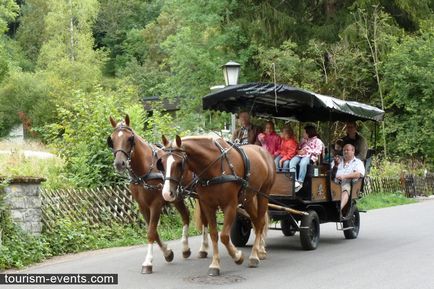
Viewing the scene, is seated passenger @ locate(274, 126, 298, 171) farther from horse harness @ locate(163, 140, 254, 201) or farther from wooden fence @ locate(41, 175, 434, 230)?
wooden fence @ locate(41, 175, 434, 230)

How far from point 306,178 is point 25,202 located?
16.1ft

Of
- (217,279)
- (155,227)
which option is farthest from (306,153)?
(217,279)

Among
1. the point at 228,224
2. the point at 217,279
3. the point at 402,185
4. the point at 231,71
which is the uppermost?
the point at 231,71

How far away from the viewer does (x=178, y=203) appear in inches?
438

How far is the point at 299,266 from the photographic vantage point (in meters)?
10.0

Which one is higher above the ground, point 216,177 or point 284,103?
point 284,103

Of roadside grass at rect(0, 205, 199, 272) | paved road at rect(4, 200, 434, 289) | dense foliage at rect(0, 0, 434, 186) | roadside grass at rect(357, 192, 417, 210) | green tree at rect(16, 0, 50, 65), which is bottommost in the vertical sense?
roadside grass at rect(357, 192, 417, 210)

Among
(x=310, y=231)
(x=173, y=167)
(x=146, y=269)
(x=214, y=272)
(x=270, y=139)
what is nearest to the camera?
(x=173, y=167)

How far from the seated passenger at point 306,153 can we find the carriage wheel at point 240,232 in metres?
1.26

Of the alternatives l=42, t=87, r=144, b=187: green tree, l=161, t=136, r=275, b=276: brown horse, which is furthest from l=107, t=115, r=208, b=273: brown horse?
l=42, t=87, r=144, b=187: green tree

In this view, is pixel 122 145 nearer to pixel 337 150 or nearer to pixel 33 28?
pixel 337 150

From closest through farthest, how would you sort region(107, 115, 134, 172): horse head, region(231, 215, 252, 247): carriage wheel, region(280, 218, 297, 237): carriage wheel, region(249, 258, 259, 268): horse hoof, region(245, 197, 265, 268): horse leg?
region(107, 115, 134, 172): horse head, region(249, 258, 259, 268): horse hoof, region(245, 197, 265, 268): horse leg, region(231, 215, 252, 247): carriage wheel, region(280, 218, 297, 237): carriage wheel

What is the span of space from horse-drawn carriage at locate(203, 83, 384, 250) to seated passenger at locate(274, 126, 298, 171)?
48 cm

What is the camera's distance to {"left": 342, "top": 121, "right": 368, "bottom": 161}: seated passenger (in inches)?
520
